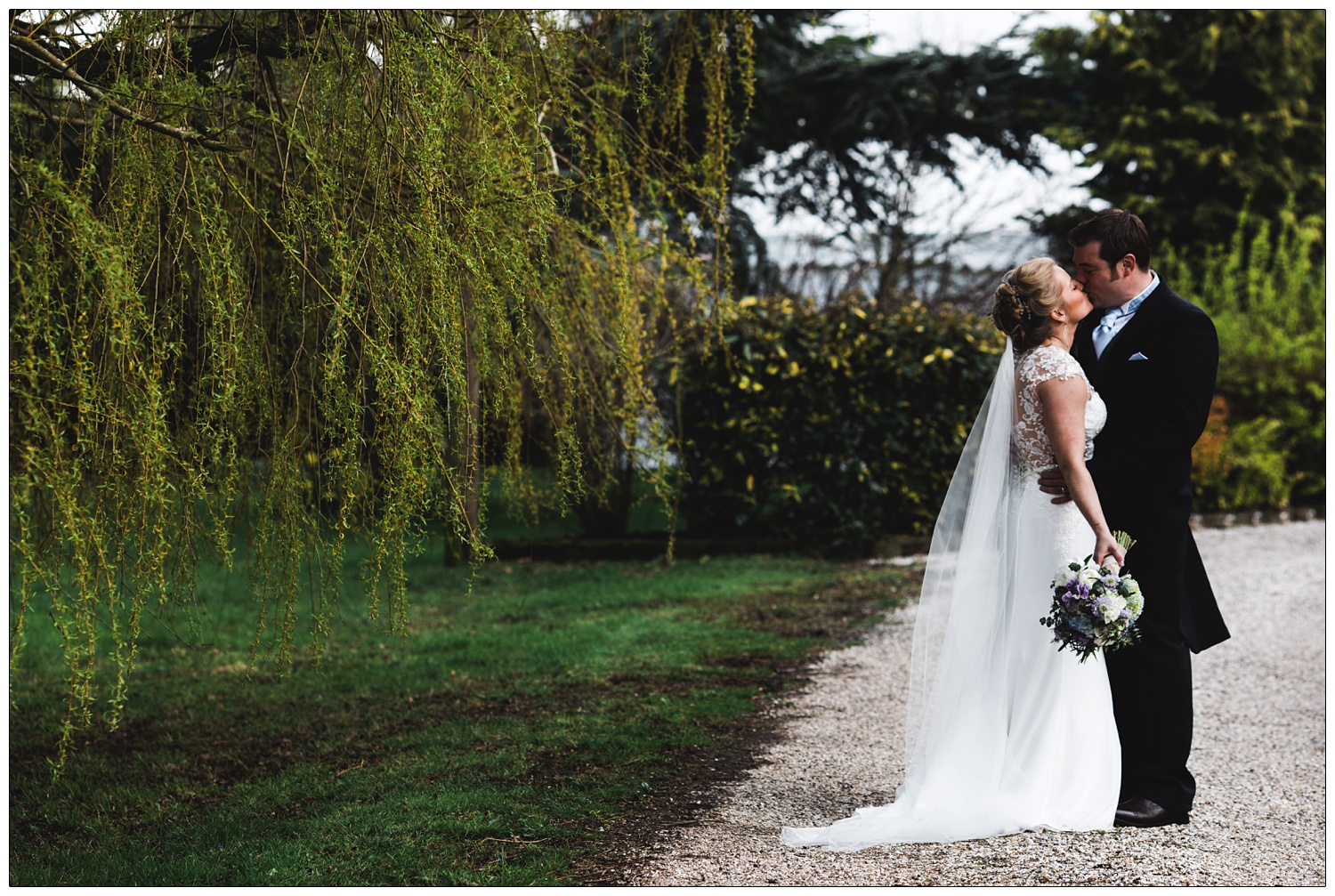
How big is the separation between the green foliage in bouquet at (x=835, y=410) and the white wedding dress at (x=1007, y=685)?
17.7 feet

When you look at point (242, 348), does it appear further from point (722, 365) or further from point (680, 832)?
point (722, 365)

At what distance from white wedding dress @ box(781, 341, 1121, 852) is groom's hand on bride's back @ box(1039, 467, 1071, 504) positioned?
0.03m

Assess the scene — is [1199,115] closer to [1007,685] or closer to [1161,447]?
[1161,447]

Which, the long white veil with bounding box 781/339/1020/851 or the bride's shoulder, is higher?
the bride's shoulder

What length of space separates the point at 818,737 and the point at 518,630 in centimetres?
293

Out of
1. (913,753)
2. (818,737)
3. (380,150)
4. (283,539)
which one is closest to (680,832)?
(913,753)

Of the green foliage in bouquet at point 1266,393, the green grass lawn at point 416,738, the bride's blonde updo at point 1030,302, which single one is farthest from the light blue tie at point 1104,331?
the green foliage in bouquet at point 1266,393

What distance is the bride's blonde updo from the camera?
11.1 feet

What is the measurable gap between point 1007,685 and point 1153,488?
78cm

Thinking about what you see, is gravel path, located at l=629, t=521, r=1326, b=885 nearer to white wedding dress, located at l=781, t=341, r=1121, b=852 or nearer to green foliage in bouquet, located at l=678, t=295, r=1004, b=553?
white wedding dress, located at l=781, t=341, r=1121, b=852

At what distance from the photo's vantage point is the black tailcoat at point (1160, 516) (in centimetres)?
334

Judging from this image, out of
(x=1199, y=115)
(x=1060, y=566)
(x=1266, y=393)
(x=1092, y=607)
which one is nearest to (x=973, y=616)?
(x=1060, y=566)

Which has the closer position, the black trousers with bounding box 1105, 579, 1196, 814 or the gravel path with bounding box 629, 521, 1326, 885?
the gravel path with bounding box 629, 521, 1326, 885

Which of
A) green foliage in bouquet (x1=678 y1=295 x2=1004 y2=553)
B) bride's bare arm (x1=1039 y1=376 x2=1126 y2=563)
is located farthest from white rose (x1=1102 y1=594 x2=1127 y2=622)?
green foliage in bouquet (x1=678 y1=295 x2=1004 y2=553)
